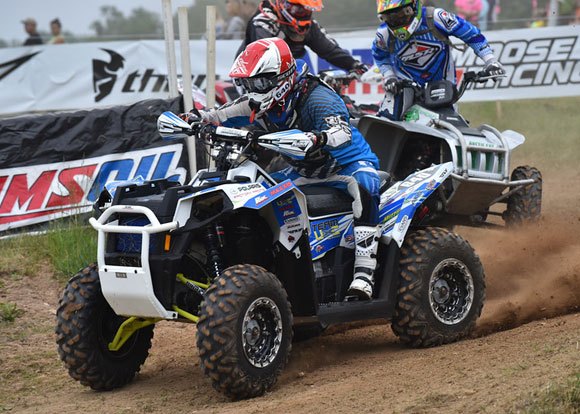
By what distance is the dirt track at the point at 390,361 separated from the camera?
5348 mm

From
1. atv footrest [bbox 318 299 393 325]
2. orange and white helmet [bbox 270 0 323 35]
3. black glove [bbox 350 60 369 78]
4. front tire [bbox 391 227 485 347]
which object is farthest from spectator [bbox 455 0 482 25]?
atv footrest [bbox 318 299 393 325]

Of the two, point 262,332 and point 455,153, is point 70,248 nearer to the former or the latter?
point 455,153

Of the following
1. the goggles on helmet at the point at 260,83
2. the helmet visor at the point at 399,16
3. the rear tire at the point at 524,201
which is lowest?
the rear tire at the point at 524,201

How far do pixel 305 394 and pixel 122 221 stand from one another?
151cm

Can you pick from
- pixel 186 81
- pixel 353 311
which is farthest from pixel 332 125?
pixel 186 81

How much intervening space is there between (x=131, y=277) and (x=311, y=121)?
1.72 meters

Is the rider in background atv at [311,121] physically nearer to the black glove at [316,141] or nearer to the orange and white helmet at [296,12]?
the black glove at [316,141]

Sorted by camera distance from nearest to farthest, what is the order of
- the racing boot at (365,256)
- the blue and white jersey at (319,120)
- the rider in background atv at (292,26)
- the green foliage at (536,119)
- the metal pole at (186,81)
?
the blue and white jersey at (319,120) < the racing boot at (365,256) < the rider in background atv at (292,26) < the metal pole at (186,81) < the green foliage at (536,119)

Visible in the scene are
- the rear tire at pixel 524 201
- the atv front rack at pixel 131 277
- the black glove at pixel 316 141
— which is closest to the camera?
the atv front rack at pixel 131 277

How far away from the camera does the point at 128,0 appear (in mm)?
21672

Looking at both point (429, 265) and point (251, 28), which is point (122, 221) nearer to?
point (429, 265)

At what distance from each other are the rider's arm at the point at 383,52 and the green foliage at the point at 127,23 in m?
13.4

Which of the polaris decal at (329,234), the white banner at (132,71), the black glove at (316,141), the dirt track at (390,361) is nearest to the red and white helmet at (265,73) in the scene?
the black glove at (316,141)

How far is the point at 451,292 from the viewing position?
284 inches
